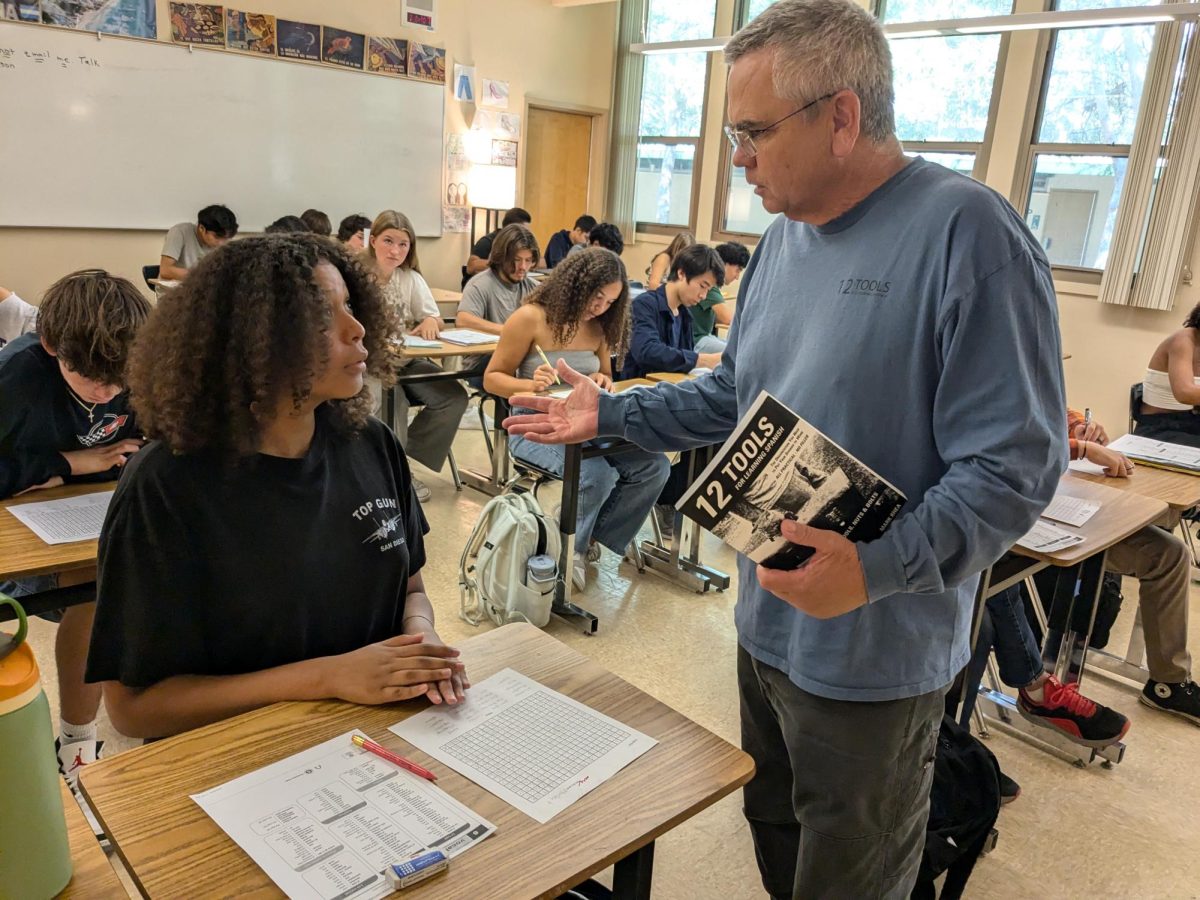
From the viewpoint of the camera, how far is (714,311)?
536cm

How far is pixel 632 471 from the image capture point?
3209 millimetres

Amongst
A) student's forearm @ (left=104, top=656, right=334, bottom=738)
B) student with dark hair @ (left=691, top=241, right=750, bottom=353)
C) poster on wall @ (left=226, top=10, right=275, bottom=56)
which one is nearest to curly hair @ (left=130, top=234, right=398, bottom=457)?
student's forearm @ (left=104, top=656, right=334, bottom=738)

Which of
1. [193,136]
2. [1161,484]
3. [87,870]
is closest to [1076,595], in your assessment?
[1161,484]

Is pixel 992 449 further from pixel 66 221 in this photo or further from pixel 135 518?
pixel 66 221

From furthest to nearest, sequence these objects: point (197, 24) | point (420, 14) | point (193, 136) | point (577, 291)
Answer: point (420, 14) < point (193, 136) < point (197, 24) < point (577, 291)

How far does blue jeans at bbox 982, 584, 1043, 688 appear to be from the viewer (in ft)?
7.52

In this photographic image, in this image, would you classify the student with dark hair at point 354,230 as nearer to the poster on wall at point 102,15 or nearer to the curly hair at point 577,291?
the poster on wall at point 102,15

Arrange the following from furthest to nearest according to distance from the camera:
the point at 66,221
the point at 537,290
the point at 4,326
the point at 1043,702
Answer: the point at 66,221
the point at 537,290
the point at 4,326
the point at 1043,702

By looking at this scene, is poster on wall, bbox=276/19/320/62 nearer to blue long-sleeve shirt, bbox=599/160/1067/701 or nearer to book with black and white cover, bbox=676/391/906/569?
blue long-sleeve shirt, bbox=599/160/1067/701

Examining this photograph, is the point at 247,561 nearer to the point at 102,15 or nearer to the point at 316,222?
the point at 316,222

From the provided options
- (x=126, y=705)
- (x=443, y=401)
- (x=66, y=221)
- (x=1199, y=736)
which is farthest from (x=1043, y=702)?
(x=66, y=221)

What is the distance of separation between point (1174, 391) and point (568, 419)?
3307 millimetres

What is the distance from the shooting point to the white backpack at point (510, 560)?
2830 mm

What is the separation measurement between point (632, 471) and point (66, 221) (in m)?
4.31
